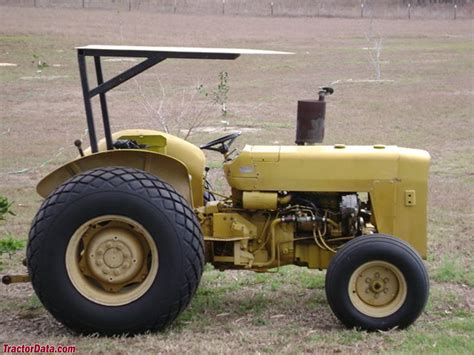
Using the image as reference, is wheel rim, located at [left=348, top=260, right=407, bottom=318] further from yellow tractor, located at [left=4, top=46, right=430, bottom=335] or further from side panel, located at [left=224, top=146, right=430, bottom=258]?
side panel, located at [left=224, top=146, right=430, bottom=258]

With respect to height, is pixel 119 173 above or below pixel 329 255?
above

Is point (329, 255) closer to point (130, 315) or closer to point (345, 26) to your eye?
point (130, 315)

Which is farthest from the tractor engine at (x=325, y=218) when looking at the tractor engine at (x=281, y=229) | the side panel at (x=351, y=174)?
the side panel at (x=351, y=174)

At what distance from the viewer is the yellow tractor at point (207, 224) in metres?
5.51

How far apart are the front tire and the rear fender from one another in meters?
1.17

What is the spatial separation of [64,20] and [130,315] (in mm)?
37251

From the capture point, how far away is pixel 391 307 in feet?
19.1

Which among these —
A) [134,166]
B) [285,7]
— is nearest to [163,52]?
[134,166]

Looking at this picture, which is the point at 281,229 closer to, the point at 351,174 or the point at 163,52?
the point at 351,174

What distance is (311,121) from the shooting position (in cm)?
643

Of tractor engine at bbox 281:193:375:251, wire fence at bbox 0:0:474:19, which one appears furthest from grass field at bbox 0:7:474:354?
wire fence at bbox 0:0:474:19

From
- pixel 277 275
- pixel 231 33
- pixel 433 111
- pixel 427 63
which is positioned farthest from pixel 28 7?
pixel 277 275

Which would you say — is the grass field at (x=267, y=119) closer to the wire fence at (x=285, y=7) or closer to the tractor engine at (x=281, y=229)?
the tractor engine at (x=281, y=229)

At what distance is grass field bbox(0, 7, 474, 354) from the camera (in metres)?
5.79
